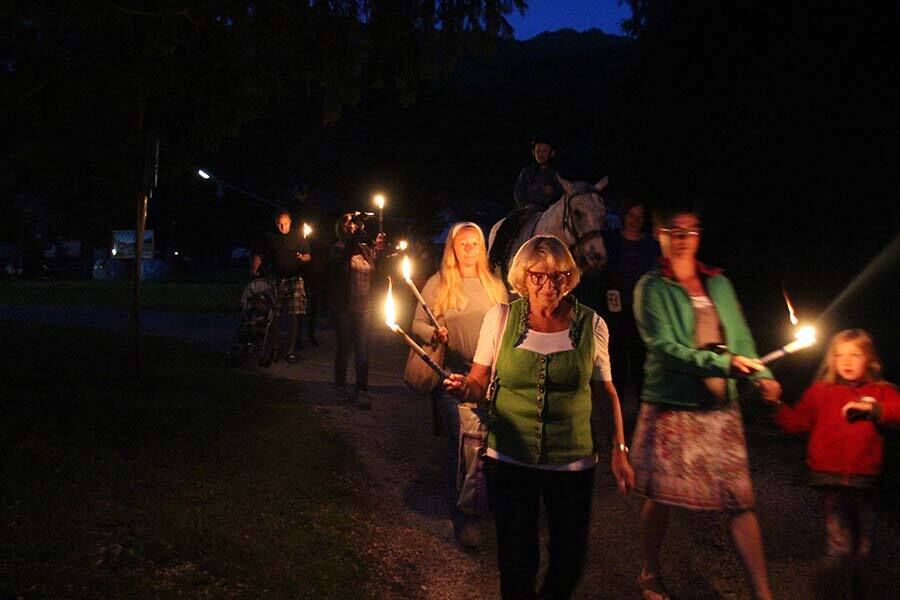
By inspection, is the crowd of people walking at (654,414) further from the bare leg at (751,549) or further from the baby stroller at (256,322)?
the baby stroller at (256,322)

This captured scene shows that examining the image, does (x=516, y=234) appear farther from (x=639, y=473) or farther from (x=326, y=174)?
(x=326, y=174)

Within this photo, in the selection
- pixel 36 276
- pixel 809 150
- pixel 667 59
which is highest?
pixel 667 59

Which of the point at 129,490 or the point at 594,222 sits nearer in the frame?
the point at 129,490

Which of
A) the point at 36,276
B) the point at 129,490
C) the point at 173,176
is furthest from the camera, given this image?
the point at 36,276

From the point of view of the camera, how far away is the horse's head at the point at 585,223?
9.35m

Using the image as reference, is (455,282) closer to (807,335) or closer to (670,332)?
(670,332)

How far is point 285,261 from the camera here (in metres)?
14.2

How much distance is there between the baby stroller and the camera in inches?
552

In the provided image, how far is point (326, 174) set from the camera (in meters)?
61.9

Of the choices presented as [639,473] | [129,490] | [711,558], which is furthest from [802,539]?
[129,490]

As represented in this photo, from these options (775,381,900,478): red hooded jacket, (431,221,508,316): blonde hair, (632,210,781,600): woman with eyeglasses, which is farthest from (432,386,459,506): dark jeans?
(775,381,900,478): red hooded jacket

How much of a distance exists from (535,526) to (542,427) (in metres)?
0.46

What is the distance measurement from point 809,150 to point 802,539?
52.4 feet

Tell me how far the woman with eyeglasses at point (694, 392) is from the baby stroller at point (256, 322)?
9471 millimetres
